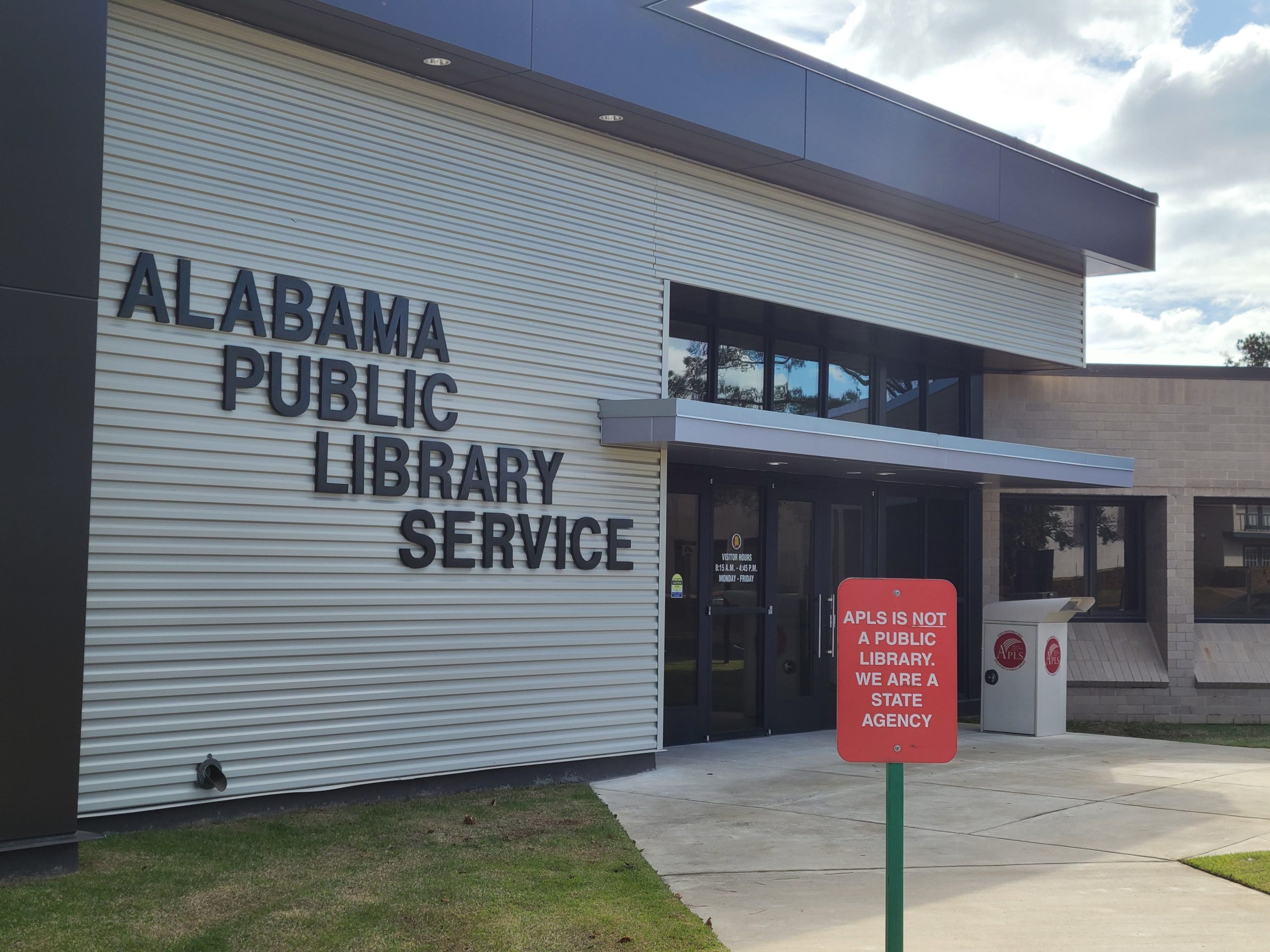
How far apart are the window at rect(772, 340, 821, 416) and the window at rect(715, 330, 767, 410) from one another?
168mm

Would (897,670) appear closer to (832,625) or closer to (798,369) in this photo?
(798,369)

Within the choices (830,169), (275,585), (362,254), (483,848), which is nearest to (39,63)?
(362,254)

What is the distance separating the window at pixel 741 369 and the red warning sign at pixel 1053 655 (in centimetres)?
398

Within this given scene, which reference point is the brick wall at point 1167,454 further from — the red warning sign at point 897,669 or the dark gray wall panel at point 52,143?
the dark gray wall panel at point 52,143

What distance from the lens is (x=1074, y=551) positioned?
1636cm

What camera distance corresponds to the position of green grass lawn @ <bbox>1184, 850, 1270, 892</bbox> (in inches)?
259

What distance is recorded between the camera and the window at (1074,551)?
52.9 feet

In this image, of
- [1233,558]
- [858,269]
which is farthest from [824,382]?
[1233,558]

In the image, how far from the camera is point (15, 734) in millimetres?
5961

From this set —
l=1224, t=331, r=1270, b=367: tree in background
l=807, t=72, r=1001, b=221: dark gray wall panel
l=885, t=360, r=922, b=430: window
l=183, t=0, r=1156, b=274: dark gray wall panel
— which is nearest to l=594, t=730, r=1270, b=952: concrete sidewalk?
l=885, t=360, r=922, b=430: window

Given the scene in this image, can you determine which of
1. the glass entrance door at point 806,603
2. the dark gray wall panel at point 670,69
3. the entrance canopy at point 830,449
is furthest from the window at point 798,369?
the dark gray wall panel at point 670,69

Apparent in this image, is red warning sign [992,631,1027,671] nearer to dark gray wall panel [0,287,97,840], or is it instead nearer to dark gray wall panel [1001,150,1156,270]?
dark gray wall panel [1001,150,1156,270]

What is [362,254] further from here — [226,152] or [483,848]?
[483,848]

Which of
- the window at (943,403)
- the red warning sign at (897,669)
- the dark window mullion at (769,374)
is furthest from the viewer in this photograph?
the window at (943,403)
